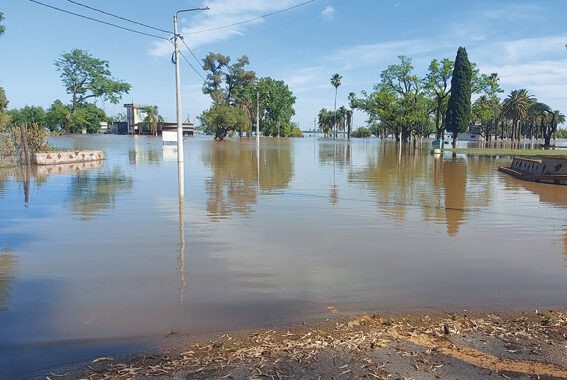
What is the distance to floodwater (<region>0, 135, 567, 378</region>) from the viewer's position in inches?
201

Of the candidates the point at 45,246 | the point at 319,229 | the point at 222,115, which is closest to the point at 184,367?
the point at 45,246

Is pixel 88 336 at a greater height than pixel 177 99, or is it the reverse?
pixel 177 99

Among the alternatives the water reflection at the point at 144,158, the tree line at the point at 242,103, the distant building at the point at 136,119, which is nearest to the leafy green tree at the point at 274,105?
the tree line at the point at 242,103

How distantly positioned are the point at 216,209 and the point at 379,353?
8.69 metres

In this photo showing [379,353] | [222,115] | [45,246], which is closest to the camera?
[379,353]

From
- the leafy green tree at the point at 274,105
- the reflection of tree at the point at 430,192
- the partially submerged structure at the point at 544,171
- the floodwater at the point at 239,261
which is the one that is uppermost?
the leafy green tree at the point at 274,105

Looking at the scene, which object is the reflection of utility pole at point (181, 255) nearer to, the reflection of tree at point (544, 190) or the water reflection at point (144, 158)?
the reflection of tree at point (544, 190)

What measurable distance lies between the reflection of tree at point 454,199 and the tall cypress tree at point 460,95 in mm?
35525

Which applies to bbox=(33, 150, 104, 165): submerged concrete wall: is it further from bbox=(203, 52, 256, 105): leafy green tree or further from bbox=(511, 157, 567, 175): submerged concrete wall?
bbox=(203, 52, 256, 105): leafy green tree

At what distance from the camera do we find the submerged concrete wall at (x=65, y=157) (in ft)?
81.7

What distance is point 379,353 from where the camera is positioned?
13.3 feet

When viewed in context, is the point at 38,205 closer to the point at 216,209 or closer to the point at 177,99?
the point at 216,209

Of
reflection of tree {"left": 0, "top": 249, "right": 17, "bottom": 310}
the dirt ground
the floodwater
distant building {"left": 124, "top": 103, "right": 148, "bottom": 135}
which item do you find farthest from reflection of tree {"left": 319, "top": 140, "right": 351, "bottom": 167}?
distant building {"left": 124, "top": 103, "right": 148, "bottom": 135}

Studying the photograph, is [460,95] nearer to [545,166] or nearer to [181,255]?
[545,166]
